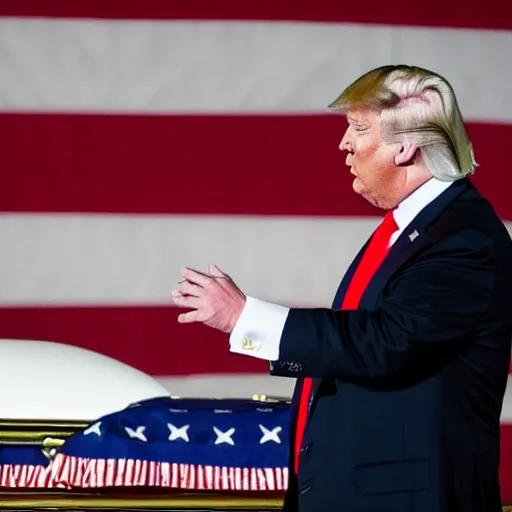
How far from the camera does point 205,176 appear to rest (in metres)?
2.22

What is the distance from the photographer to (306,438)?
46.8 inches

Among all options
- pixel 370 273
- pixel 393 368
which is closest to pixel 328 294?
pixel 370 273

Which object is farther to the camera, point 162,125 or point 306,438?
point 162,125

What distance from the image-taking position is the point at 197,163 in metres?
2.22

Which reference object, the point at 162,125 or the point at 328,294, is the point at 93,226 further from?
the point at 328,294

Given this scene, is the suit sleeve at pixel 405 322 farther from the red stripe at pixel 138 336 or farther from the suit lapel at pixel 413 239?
the red stripe at pixel 138 336

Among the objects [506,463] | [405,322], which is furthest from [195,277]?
[506,463]

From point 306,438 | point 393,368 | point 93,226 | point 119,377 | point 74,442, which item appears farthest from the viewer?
point 93,226

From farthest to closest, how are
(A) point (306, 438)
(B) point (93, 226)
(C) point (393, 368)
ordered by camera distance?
(B) point (93, 226) < (A) point (306, 438) < (C) point (393, 368)

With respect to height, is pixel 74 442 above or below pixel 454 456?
above

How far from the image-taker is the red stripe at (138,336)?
2.17m

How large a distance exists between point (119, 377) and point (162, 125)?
608mm

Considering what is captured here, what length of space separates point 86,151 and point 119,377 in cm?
57

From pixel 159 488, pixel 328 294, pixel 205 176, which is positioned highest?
pixel 205 176
